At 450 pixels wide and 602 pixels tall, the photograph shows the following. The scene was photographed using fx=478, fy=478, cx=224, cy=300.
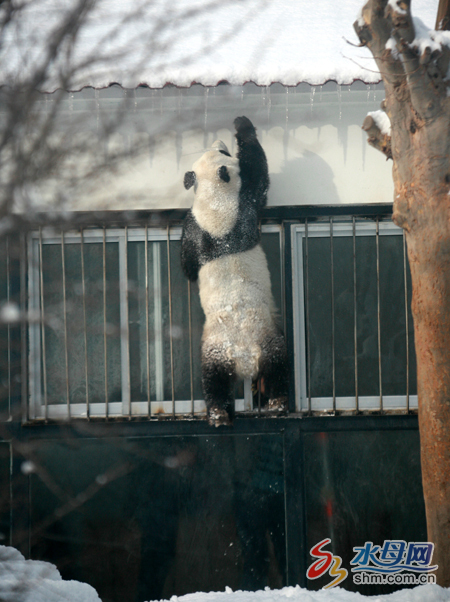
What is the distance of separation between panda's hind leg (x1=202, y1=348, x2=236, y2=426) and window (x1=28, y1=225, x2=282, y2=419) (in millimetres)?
299

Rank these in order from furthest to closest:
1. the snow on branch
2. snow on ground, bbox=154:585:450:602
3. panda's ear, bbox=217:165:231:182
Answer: panda's ear, bbox=217:165:231:182, the snow on branch, snow on ground, bbox=154:585:450:602

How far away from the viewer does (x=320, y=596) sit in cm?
261

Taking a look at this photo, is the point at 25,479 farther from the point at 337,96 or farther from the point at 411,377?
the point at 337,96

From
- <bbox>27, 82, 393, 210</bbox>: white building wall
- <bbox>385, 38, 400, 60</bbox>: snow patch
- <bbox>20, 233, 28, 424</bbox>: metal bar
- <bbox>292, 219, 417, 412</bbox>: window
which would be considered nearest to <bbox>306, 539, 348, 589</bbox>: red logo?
<bbox>292, 219, 417, 412</bbox>: window

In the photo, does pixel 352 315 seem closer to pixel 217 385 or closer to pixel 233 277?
pixel 233 277

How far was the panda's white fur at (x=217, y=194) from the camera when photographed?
289 centimetres

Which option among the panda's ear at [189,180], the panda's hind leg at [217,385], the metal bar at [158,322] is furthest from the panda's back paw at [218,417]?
the panda's ear at [189,180]

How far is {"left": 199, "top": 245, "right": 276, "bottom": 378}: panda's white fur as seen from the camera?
2.88 m

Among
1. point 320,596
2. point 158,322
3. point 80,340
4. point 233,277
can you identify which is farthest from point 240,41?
point 320,596

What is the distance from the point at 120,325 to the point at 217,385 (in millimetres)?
830

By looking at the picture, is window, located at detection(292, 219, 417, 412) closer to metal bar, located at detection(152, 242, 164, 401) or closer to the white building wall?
the white building wall

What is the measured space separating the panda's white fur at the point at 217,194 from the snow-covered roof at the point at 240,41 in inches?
18.2

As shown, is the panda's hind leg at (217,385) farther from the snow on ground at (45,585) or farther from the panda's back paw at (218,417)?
the snow on ground at (45,585)

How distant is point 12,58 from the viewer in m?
1.63
